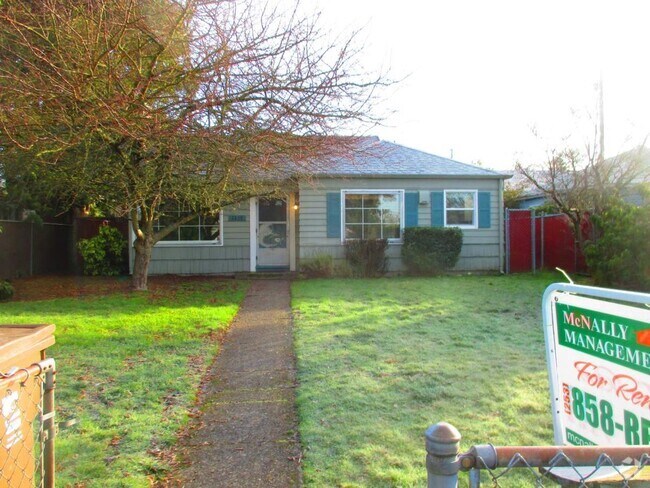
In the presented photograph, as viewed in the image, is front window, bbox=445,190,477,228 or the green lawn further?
front window, bbox=445,190,477,228

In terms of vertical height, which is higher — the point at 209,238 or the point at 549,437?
the point at 209,238

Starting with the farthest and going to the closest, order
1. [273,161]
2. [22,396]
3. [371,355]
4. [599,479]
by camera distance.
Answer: [273,161] → [371,355] → [22,396] → [599,479]

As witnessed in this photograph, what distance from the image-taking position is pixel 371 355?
611cm

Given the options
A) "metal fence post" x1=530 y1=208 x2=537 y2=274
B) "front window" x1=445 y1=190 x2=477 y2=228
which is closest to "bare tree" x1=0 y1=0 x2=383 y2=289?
"front window" x1=445 y1=190 x2=477 y2=228

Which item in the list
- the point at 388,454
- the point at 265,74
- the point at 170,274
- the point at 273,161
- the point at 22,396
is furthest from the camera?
the point at 170,274

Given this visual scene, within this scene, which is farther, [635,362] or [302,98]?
[302,98]

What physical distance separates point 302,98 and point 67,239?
1327 centimetres

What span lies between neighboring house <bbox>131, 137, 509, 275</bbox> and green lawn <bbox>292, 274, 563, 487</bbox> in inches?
205

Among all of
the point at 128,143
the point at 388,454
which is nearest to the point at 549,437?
the point at 388,454

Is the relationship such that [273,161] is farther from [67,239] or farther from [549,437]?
[67,239]

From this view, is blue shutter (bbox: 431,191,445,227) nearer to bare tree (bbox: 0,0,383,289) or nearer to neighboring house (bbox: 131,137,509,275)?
neighboring house (bbox: 131,137,509,275)

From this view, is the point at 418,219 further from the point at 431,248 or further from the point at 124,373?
the point at 124,373

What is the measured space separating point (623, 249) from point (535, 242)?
4.80m

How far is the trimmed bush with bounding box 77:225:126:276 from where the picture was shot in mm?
14305
